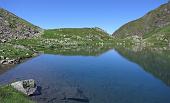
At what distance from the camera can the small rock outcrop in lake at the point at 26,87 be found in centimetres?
4088

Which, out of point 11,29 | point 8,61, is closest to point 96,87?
point 8,61

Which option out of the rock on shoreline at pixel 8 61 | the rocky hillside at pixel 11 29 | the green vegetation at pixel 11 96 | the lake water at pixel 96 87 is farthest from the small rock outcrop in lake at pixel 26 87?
the rocky hillside at pixel 11 29

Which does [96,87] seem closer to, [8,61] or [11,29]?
[8,61]

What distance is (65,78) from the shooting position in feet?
190

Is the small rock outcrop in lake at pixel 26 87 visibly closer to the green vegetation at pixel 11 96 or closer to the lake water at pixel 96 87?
the lake water at pixel 96 87

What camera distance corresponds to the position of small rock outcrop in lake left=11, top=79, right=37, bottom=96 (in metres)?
40.9

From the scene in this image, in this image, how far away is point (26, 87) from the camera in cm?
4194

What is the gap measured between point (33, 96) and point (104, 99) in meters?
9.97

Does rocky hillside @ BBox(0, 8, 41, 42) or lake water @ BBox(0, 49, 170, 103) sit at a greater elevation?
rocky hillside @ BBox(0, 8, 41, 42)

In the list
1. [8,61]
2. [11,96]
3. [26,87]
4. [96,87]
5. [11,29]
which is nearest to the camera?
[11,96]

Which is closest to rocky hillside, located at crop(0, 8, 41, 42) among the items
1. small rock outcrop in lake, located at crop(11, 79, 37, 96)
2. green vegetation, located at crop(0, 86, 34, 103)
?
small rock outcrop in lake, located at crop(11, 79, 37, 96)

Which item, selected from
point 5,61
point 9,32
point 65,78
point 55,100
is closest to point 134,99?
point 55,100

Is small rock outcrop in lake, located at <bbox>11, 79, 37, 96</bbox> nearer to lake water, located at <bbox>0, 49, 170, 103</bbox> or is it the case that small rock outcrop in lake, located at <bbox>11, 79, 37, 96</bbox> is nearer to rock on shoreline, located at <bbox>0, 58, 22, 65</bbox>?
lake water, located at <bbox>0, 49, 170, 103</bbox>

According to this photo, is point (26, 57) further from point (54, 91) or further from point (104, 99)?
point (104, 99)
